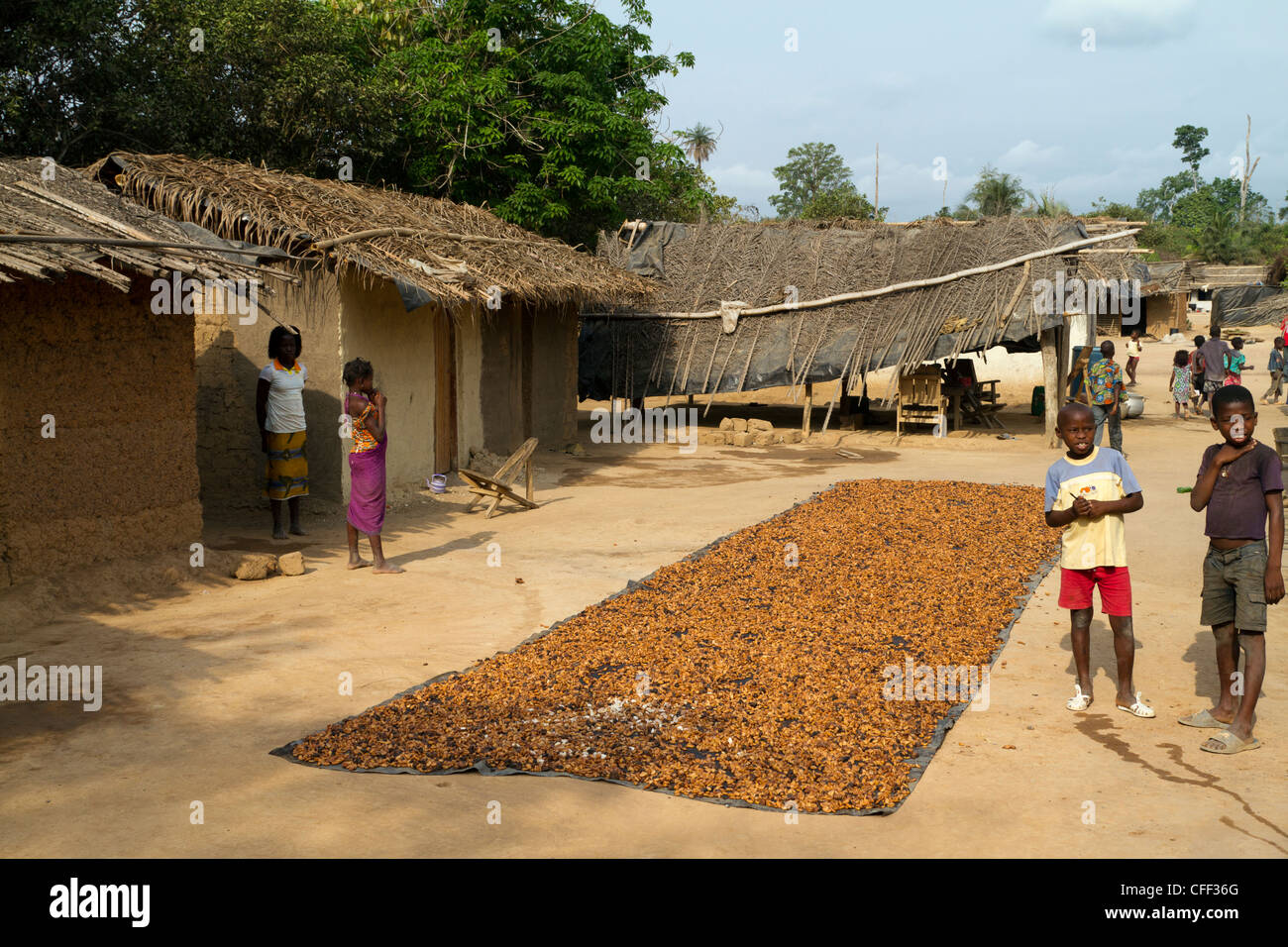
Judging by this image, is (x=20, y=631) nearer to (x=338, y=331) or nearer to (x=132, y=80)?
(x=338, y=331)

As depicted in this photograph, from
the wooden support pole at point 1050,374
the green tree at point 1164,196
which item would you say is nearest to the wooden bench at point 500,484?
the wooden support pole at point 1050,374

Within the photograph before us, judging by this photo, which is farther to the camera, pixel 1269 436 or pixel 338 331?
pixel 1269 436

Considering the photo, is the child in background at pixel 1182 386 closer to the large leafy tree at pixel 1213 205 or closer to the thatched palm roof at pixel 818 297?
the thatched palm roof at pixel 818 297

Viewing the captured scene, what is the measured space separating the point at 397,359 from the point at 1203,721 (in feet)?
29.2

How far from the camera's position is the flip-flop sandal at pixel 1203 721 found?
206 inches

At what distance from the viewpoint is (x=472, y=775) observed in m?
4.72

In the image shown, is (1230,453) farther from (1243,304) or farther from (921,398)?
(1243,304)

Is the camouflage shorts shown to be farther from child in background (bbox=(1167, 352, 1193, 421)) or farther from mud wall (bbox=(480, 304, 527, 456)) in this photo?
child in background (bbox=(1167, 352, 1193, 421))

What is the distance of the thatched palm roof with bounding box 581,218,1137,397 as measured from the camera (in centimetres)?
1734

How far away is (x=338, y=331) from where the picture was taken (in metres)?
10.7

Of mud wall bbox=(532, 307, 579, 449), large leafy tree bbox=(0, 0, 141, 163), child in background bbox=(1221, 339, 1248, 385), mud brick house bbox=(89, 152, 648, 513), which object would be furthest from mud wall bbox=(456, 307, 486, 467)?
child in background bbox=(1221, 339, 1248, 385)

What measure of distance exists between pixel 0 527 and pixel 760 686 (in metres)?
5.19

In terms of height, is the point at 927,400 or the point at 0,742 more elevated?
the point at 927,400

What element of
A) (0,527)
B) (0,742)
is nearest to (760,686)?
(0,742)
